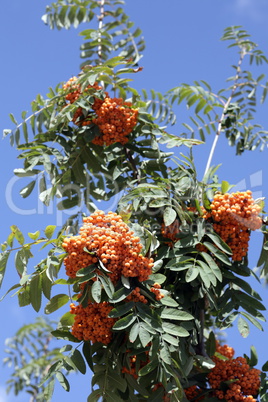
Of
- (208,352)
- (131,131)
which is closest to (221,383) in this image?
(208,352)

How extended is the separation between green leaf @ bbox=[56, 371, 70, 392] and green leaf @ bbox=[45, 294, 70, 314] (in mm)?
446

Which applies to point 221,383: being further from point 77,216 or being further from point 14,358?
point 14,358

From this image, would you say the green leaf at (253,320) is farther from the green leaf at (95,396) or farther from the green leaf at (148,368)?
the green leaf at (95,396)

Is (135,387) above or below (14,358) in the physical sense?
below

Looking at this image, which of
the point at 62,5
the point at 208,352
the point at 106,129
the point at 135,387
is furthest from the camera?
the point at 62,5

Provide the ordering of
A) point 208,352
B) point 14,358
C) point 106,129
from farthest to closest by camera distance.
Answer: point 14,358, point 106,129, point 208,352

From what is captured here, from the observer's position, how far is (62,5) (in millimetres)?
5387

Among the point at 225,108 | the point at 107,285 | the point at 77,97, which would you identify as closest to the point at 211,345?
the point at 107,285

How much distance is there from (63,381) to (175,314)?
2.18 ft

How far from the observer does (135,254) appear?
3121 millimetres

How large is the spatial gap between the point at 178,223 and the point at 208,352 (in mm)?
822

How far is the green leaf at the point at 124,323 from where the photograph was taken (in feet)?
9.81

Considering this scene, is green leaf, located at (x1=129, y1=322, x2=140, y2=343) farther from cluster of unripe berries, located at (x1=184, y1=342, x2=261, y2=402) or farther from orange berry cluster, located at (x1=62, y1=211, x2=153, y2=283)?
cluster of unripe berries, located at (x1=184, y1=342, x2=261, y2=402)

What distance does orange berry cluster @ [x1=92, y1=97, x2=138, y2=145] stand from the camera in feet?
13.6
